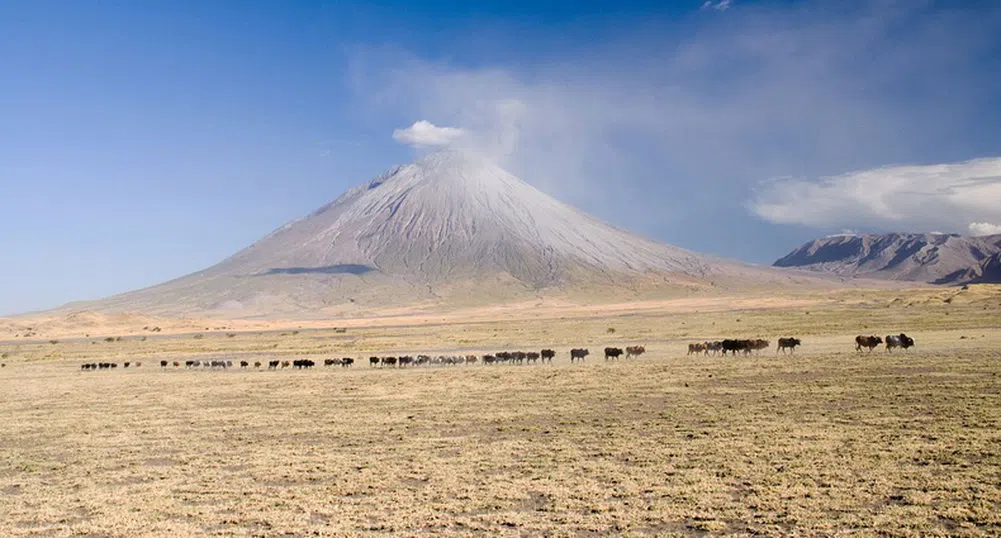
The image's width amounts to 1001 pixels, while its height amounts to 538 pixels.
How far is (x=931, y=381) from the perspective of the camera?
21953 mm

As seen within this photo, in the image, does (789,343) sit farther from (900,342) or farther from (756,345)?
(900,342)

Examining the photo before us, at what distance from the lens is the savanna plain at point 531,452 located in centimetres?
1007

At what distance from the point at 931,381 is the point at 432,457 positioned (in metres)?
16.7

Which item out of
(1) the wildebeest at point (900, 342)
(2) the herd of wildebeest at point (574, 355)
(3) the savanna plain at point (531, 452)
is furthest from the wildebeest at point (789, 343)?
(1) the wildebeest at point (900, 342)

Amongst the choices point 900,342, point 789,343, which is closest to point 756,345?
point 789,343

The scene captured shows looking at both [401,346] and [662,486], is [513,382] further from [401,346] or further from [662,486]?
[401,346]

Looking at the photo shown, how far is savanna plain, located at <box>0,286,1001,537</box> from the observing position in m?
10.1

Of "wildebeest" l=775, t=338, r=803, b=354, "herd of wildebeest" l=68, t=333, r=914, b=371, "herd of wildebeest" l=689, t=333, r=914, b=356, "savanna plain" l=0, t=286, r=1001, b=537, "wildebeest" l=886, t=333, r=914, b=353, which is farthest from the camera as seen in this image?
"wildebeest" l=775, t=338, r=803, b=354

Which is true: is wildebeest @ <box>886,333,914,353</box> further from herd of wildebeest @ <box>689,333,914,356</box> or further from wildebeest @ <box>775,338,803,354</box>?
wildebeest @ <box>775,338,803,354</box>

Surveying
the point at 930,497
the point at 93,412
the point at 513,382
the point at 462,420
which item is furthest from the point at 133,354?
the point at 930,497

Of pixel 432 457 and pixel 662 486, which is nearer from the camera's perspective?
pixel 662 486

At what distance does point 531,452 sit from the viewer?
47.5 feet

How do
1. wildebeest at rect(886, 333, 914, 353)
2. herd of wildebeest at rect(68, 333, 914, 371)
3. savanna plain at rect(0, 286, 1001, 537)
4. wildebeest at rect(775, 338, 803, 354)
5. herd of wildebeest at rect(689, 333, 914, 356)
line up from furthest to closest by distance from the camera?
wildebeest at rect(775, 338, 803, 354), herd of wildebeest at rect(68, 333, 914, 371), herd of wildebeest at rect(689, 333, 914, 356), wildebeest at rect(886, 333, 914, 353), savanna plain at rect(0, 286, 1001, 537)

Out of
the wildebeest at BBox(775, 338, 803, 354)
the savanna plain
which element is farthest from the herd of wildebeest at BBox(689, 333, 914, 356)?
the savanna plain
